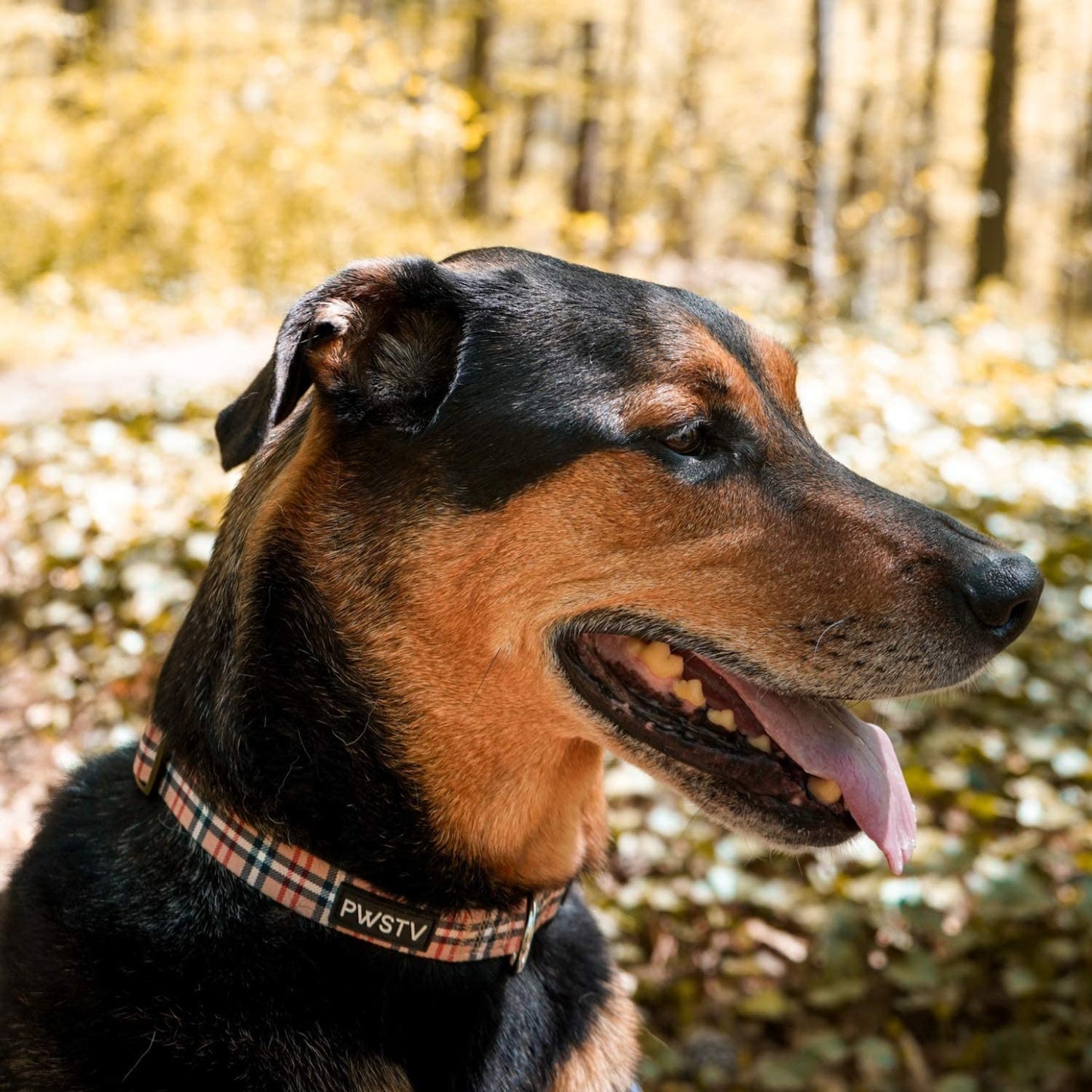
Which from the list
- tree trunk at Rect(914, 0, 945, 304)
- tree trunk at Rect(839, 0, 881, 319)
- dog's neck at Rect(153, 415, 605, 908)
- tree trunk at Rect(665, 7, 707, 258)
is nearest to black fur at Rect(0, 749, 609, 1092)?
dog's neck at Rect(153, 415, 605, 908)

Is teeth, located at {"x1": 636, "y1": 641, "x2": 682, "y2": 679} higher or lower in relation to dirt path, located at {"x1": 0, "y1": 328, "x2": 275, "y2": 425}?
higher

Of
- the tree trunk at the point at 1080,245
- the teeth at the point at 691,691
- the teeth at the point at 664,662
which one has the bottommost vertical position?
the tree trunk at the point at 1080,245

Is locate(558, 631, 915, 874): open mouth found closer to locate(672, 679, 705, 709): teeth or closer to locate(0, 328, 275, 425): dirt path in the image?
locate(672, 679, 705, 709): teeth

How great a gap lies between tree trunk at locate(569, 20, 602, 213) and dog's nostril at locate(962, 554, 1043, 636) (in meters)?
21.3

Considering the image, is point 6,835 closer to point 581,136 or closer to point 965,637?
point 965,637

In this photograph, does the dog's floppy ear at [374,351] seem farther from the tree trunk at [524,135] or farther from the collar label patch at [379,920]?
the tree trunk at [524,135]

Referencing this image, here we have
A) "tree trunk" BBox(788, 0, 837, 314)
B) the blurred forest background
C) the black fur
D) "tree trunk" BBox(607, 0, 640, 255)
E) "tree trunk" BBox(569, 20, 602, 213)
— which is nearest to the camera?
the black fur

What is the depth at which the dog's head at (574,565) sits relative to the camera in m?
2.61

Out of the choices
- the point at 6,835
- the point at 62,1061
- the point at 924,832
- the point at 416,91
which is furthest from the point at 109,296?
Result: the point at 62,1061

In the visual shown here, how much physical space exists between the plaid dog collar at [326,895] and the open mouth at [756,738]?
0.57 meters

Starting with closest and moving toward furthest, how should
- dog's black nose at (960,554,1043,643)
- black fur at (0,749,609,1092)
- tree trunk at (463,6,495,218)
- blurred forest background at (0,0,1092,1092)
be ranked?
black fur at (0,749,609,1092)
dog's black nose at (960,554,1043,643)
blurred forest background at (0,0,1092,1092)
tree trunk at (463,6,495,218)

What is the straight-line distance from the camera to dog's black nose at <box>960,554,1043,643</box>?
2586 millimetres

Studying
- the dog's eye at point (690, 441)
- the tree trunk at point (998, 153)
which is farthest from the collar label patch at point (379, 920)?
the tree trunk at point (998, 153)

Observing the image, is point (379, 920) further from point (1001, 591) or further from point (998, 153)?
point (998, 153)
